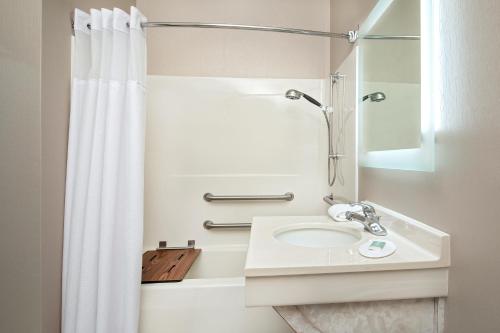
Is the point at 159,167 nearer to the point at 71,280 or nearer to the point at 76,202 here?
the point at 76,202

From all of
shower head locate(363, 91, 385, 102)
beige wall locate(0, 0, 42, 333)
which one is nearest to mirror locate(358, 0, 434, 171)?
shower head locate(363, 91, 385, 102)

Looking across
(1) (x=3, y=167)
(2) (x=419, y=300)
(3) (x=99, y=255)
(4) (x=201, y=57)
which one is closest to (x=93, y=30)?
(4) (x=201, y=57)

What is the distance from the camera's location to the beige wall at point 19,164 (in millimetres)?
477

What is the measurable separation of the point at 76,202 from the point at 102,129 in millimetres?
351

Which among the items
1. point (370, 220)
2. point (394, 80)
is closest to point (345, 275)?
point (370, 220)

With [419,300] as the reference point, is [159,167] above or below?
above

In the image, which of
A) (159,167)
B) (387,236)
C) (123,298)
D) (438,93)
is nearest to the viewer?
(438,93)

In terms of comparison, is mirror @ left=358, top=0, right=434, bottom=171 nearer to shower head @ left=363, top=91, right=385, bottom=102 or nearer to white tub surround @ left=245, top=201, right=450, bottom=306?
shower head @ left=363, top=91, right=385, bottom=102

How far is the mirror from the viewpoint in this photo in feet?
2.12

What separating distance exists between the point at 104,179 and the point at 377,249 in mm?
1100

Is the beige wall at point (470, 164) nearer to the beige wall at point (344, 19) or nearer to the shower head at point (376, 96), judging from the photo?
the shower head at point (376, 96)

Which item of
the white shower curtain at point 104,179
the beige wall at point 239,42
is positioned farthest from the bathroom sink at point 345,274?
the beige wall at point 239,42

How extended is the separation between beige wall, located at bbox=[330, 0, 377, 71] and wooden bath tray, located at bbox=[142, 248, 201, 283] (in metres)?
1.61

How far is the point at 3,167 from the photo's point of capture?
1.57 ft
